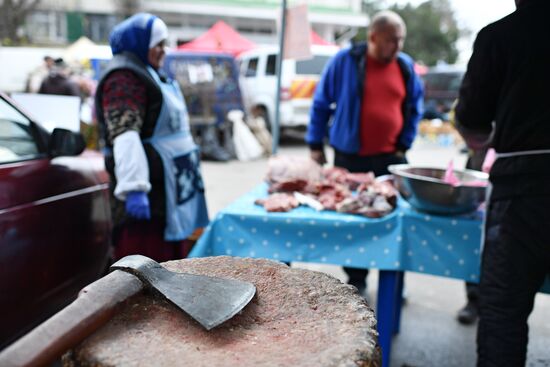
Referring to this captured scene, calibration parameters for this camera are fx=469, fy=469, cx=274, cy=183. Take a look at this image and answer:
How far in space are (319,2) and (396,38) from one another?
21819 mm

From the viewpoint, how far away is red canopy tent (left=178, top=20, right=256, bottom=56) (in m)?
14.1

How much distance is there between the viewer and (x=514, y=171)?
1.99m

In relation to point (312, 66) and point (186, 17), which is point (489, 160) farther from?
point (186, 17)

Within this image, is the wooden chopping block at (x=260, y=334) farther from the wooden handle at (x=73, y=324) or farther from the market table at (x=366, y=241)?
the market table at (x=366, y=241)

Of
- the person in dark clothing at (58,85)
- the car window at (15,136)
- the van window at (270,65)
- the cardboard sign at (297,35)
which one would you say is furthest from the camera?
the van window at (270,65)

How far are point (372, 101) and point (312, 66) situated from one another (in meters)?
8.10

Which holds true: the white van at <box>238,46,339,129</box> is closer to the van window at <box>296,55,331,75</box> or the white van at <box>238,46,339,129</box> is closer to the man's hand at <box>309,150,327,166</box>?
the van window at <box>296,55,331,75</box>

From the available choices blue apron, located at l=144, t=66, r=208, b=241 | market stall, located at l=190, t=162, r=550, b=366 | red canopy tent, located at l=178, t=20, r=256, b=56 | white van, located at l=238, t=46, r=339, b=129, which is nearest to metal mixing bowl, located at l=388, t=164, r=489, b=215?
market stall, located at l=190, t=162, r=550, b=366

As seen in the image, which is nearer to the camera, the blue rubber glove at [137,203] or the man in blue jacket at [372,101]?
the blue rubber glove at [137,203]

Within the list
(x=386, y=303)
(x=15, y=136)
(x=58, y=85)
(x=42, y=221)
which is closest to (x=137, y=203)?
(x=42, y=221)

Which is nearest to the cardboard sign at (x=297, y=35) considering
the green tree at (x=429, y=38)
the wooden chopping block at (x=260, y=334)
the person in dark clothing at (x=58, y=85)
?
the wooden chopping block at (x=260, y=334)

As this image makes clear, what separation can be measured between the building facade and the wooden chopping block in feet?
71.2

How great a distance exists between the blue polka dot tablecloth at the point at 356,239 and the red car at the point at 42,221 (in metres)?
0.68

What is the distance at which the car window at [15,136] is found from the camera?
7.49ft
